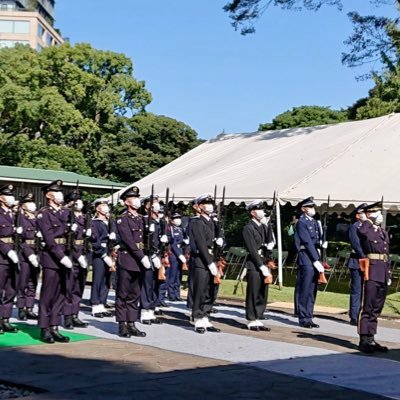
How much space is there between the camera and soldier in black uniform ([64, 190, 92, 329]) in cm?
1095

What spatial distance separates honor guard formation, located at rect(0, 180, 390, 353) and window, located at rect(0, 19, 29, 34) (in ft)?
226

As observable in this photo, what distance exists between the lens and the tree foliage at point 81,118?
36.4m

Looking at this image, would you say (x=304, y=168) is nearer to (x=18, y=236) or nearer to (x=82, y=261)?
(x=82, y=261)

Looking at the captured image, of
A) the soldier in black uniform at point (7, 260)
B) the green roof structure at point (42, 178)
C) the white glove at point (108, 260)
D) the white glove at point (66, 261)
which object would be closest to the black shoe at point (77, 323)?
the soldier in black uniform at point (7, 260)

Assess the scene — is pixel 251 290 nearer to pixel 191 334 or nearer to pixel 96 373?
pixel 191 334

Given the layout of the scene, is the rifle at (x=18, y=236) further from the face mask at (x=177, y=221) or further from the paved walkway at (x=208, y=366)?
the face mask at (x=177, y=221)

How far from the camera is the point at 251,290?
37.2 feet

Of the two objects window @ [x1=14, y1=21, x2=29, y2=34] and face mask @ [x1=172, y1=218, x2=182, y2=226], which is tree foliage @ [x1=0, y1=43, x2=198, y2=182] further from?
window @ [x1=14, y1=21, x2=29, y2=34]

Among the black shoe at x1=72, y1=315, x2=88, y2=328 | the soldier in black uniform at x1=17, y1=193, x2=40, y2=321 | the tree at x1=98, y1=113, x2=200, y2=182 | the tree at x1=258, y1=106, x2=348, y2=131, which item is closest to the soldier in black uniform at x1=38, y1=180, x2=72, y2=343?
the black shoe at x1=72, y1=315, x2=88, y2=328

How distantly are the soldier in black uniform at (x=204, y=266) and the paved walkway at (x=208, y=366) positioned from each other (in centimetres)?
28

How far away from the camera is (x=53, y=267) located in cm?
964

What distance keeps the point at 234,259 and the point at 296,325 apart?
464 inches

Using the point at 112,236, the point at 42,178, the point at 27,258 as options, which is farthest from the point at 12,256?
the point at 42,178

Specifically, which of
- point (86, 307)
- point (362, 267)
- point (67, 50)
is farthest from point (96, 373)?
point (67, 50)
